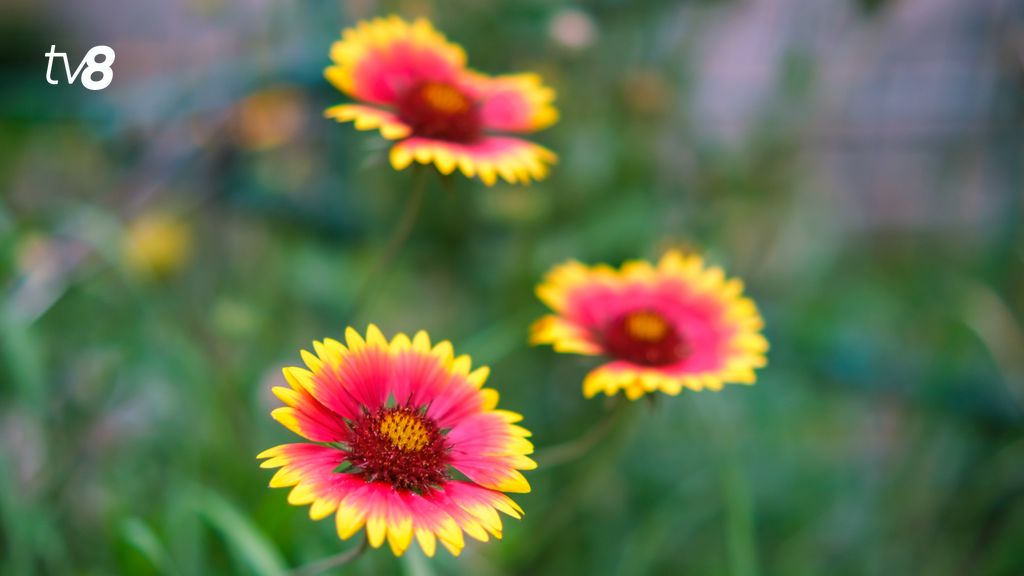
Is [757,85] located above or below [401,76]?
above

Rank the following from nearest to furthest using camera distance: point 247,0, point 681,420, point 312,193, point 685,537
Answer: point 685,537 → point 681,420 → point 312,193 → point 247,0

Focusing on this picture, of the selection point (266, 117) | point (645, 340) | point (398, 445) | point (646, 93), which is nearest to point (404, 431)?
point (398, 445)

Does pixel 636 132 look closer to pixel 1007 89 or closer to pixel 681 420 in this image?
pixel 681 420

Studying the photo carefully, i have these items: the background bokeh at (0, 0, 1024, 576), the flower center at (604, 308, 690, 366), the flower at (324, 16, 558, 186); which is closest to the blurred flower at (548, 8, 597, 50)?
the background bokeh at (0, 0, 1024, 576)

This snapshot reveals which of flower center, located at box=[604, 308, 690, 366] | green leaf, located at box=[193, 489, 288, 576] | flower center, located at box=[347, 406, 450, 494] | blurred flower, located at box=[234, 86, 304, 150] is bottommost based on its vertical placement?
green leaf, located at box=[193, 489, 288, 576]

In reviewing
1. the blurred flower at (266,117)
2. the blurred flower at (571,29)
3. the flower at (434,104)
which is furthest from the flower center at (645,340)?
the blurred flower at (266,117)

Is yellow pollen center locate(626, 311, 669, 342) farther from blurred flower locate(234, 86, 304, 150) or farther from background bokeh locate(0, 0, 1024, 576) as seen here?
blurred flower locate(234, 86, 304, 150)

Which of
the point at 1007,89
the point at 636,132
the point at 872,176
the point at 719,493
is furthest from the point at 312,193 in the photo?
the point at 872,176
